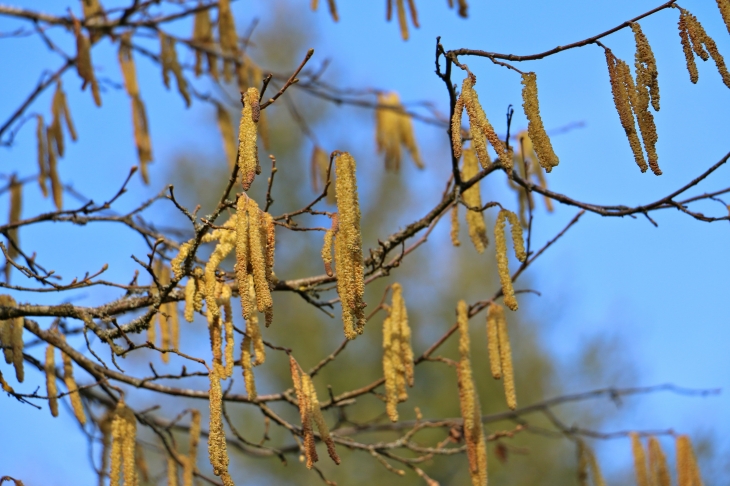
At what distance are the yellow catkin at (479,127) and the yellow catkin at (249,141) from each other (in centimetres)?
36

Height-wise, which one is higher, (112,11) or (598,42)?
(112,11)

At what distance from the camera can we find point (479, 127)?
51.0 inches

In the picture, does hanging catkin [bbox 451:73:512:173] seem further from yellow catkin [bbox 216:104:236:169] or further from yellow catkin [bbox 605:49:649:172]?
yellow catkin [bbox 216:104:236:169]

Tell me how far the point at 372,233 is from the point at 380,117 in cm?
688

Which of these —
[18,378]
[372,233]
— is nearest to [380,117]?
[18,378]

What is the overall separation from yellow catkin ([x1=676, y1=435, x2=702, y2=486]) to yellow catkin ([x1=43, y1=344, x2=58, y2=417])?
1.72 metres

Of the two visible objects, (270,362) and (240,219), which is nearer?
(240,219)

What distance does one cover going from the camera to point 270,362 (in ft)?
29.0

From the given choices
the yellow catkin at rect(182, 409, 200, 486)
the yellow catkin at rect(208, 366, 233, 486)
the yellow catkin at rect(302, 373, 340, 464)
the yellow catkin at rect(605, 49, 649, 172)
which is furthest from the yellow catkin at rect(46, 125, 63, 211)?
the yellow catkin at rect(605, 49, 649, 172)

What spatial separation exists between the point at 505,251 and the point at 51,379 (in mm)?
1157

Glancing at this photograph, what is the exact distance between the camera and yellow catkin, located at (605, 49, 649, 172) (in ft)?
4.28

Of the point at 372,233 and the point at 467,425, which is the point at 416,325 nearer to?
the point at 372,233

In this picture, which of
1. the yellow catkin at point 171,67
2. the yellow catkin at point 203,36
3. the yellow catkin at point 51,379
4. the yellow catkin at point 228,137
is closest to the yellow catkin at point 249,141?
the yellow catkin at point 51,379

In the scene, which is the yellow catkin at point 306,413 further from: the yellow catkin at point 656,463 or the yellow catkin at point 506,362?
the yellow catkin at point 656,463
